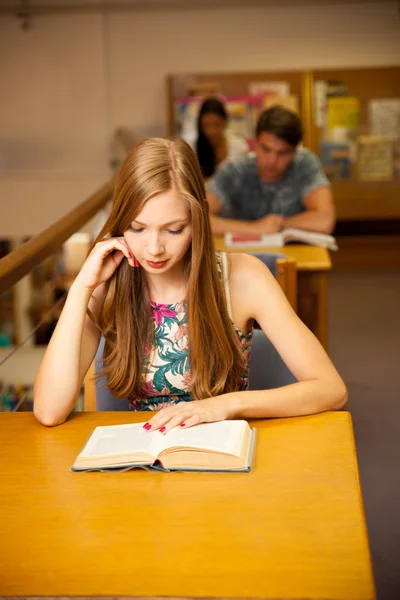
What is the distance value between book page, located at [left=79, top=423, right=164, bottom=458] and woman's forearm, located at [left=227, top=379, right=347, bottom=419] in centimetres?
18

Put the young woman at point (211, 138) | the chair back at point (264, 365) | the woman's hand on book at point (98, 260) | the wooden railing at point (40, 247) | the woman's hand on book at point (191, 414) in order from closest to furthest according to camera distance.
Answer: the woman's hand on book at point (191, 414), the woman's hand on book at point (98, 260), the wooden railing at point (40, 247), the chair back at point (264, 365), the young woman at point (211, 138)

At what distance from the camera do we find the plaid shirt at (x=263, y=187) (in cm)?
398

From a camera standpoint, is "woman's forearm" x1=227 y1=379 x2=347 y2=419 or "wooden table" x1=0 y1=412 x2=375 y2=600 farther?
"woman's forearm" x1=227 y1=379 x2=347 y2=419

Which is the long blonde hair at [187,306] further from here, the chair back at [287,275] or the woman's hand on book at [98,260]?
the chair back at [287,275]

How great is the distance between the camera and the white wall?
677 cm

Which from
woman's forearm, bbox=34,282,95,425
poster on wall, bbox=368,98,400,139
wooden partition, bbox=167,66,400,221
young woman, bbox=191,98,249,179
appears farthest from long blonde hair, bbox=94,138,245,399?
poster on wall, bbox=368,98,400,139

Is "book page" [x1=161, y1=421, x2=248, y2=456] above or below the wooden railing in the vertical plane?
below

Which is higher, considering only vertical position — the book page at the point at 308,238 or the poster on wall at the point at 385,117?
the poster on wall at the point at 385,117

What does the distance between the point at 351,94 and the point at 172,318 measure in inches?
203

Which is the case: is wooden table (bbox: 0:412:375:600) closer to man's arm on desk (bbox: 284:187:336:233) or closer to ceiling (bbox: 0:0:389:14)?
man's arm on desk (bbox: 284:187:336:233)

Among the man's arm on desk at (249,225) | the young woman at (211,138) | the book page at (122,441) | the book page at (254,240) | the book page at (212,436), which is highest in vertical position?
the young woman at (211,138)

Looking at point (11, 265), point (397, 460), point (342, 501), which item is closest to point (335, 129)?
point (397, 460)

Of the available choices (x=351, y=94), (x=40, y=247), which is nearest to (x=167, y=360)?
(x=40, y=247)

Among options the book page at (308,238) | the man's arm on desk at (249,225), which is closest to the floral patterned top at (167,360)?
the book page at (308,238)
